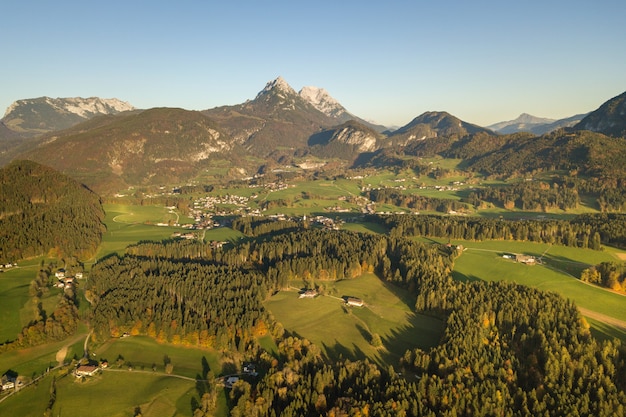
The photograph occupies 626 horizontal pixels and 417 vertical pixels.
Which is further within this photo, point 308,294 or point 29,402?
point 308,294

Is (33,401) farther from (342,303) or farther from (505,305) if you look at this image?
(505,305)

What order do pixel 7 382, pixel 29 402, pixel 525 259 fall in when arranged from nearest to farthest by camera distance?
pixel 29 402
pixel 7 382
pixel 525 259

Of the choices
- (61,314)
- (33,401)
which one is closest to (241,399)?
(33,401)

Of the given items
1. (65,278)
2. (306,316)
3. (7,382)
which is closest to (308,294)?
(306,316)

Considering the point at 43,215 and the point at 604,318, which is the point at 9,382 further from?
the point at 604,318

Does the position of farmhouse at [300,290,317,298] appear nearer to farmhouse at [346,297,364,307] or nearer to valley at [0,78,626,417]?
valley at [0,78,626,417]

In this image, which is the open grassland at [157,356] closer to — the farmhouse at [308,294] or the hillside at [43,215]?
the farmhouse at [308,294]

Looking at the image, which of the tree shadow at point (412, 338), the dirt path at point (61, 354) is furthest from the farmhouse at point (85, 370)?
the tree shadow at point (412, 338)

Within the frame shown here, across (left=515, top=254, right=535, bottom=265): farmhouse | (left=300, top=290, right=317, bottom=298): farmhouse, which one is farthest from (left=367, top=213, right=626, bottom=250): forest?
(left=300, top=290, right=317, bottom=298): farmhouse
